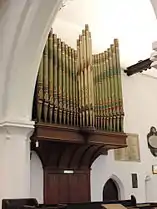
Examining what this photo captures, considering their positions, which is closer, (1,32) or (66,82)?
(1,32)

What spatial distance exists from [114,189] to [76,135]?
6.42ft

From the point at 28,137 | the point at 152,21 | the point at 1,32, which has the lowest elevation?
the point at 28,137

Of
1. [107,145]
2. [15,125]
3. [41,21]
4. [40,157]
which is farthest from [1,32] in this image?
[107,145]

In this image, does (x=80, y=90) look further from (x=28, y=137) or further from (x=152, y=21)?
(x=152, y=21)

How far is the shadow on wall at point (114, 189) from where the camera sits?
7.11 meters

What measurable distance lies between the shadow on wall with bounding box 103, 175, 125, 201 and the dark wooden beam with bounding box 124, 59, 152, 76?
79.7 inches

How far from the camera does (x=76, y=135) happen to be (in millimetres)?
5750

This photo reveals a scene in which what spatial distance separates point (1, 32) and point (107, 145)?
2.52 meters

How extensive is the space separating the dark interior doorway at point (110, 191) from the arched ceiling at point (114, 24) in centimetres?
226

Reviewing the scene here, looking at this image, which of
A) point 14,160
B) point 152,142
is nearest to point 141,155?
point 152,142

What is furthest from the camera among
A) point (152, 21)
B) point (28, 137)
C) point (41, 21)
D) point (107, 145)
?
point (152, 21)

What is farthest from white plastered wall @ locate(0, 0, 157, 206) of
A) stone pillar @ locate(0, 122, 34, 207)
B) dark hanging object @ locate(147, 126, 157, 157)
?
dark hanging object @ locate(147, 126, 157, 157)

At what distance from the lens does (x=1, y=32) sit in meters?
4.84

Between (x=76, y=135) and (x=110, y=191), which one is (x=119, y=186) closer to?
(x=110, y=191)
